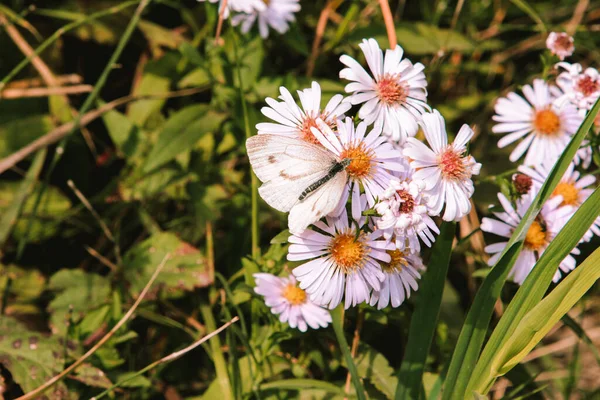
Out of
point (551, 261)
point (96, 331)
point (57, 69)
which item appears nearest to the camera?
point (551, 261)

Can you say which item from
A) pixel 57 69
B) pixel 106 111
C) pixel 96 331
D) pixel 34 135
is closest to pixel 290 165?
pixel 96 331

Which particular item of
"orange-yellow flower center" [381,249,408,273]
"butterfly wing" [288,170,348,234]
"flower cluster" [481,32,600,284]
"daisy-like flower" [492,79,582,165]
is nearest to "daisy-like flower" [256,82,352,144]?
"butterfly wing" [288,170,348,234]

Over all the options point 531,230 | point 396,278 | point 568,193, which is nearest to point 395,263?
point 396,278

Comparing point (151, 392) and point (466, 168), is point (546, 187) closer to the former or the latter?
point (466, 168)

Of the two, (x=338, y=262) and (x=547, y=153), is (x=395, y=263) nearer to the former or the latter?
(x=338, y=262)

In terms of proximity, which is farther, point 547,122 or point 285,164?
point 547,122

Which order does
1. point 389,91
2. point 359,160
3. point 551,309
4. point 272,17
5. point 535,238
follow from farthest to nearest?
1. point 272,17
2. point 535,238
3. point 389,91
4. point 359,160
5. point 551,309

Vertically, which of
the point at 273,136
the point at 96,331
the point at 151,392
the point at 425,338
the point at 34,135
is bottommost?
the point at 151,392
